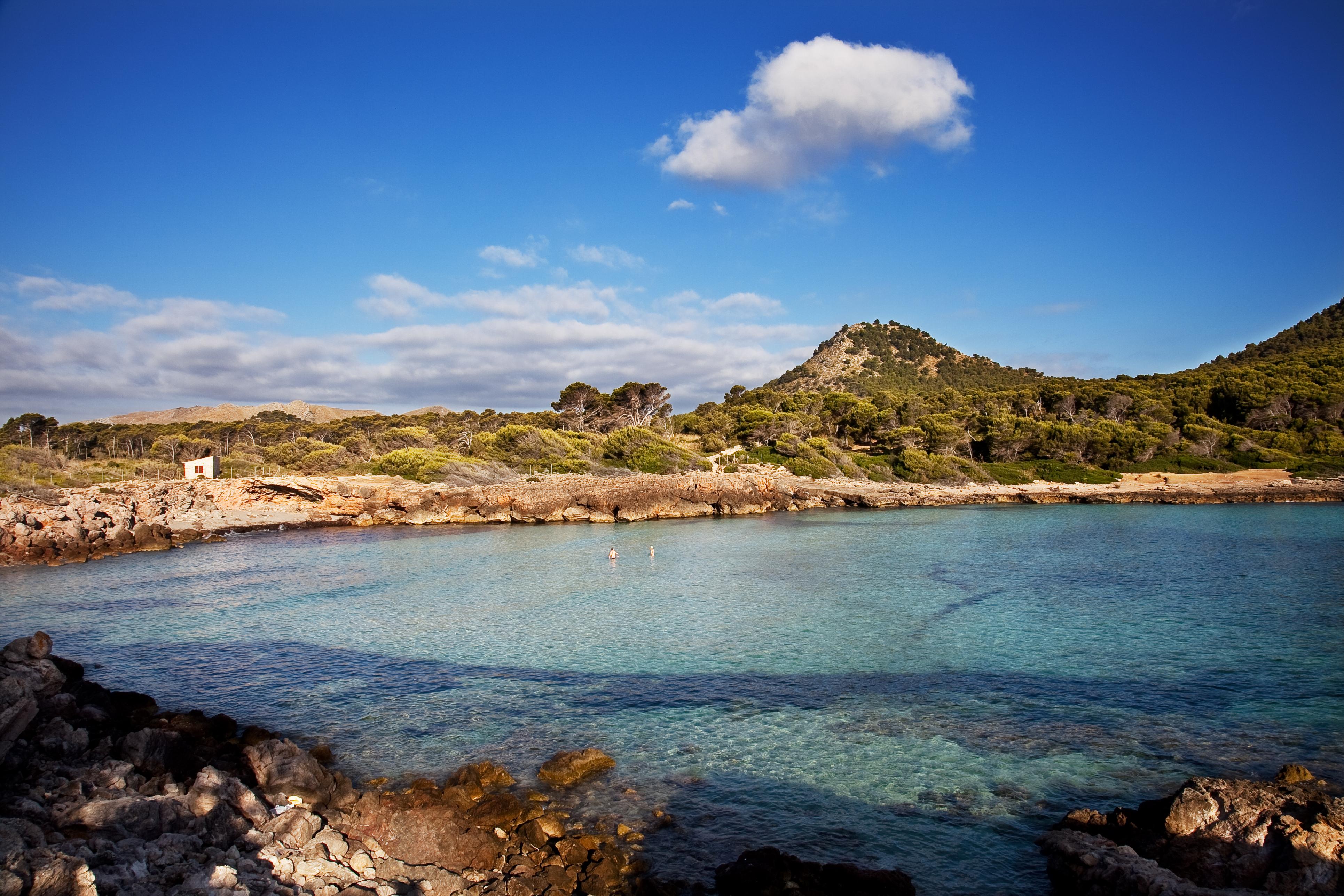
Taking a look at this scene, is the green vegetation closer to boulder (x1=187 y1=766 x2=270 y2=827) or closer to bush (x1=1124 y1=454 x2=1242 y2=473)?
bush (x1=1124 y1=454 x2=1242 y2=473)

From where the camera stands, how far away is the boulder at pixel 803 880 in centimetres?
593

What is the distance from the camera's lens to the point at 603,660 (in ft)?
45.7

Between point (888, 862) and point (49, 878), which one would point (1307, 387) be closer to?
point (888, 862)

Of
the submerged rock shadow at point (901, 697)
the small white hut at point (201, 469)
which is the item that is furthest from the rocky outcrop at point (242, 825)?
the small white hut at point (201, 469)

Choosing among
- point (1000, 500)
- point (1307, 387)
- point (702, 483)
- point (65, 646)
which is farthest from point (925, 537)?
point (1307, 387)

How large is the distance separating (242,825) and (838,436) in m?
66.7

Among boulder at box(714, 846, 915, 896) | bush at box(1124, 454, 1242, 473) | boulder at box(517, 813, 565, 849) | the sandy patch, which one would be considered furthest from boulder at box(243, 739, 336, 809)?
bush at box(1124, 454, 1242, 473)

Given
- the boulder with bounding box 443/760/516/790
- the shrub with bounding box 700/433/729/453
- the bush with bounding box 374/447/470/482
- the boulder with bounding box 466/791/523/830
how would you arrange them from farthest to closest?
the shrub with bounding box 700/433/729/453, the bush with bounding box 374/447/470/482, the boulder with bounding box 443/760/516/790, the boulder with bounding box 466/791/523/830

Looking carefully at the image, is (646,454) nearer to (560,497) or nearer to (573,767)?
(560,497)

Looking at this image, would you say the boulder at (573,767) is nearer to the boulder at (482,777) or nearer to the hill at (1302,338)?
the boulder at (482,777)

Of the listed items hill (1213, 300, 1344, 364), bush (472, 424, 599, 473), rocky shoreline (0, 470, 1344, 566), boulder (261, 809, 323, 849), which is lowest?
boulder (261, 809, 323, 849)

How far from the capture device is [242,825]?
6527mm

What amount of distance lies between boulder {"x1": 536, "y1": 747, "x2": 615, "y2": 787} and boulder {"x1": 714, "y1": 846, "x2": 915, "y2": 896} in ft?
9.30

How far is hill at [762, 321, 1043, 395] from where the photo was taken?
370 feet
